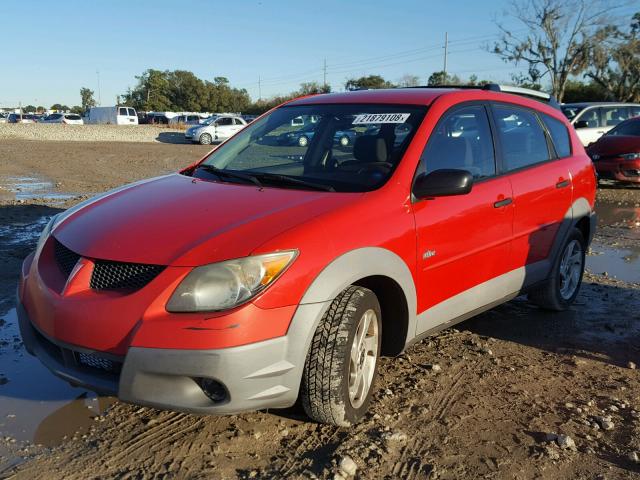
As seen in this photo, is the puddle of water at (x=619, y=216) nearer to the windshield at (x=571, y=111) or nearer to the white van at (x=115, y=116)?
the windshield at (x=571, y=111)

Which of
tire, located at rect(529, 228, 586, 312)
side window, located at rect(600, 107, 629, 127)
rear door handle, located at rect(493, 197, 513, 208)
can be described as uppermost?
side window, located at rect(600, 107, 629, 127)

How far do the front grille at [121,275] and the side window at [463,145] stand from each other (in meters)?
1.65

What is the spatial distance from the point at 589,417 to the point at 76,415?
9.17 ft

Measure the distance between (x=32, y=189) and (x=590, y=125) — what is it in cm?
1328

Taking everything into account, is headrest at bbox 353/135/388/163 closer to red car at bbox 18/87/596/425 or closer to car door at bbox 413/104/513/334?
red car at bbox 18/87/596/425

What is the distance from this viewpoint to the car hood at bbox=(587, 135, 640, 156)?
39.6 ft

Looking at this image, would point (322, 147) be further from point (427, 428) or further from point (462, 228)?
point (427, 428)

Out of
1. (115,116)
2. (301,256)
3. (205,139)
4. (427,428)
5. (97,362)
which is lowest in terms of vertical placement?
(427,428)

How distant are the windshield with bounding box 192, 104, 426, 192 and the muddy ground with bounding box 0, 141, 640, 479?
130 centimetres

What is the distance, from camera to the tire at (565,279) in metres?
4.84

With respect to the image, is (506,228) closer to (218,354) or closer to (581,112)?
(218,354)

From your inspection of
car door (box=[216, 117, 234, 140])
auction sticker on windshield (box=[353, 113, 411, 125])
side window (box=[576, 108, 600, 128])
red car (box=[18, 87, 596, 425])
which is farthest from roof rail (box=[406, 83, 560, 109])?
car door (box=[216, 117, 234, 140])

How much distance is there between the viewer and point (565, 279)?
5145 mm

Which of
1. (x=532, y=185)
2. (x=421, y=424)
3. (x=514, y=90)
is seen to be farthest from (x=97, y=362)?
(x=514, y=90)
